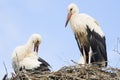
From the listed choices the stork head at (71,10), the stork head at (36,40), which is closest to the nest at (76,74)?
the stork head at (36,40)

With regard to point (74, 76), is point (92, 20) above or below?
above

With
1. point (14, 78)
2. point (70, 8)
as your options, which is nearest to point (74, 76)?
point (14, 78)

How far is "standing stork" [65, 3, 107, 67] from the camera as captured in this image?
11695 millimetres

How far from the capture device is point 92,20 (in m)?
12.0

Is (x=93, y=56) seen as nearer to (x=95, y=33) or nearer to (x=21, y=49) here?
(x=95, y=33)

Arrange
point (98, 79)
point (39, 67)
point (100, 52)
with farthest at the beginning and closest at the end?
point (100, 52), point (39, 67), point (98, 79)

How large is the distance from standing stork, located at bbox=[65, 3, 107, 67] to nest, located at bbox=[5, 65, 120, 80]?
7.12 feet

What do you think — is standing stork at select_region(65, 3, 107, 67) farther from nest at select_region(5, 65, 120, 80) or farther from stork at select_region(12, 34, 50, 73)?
nest at select_region(5, 65, 120, 80)

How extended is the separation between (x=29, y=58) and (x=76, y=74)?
2.30 m

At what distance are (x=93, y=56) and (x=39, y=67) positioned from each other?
4.61 feet

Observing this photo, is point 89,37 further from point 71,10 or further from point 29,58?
point 29,58

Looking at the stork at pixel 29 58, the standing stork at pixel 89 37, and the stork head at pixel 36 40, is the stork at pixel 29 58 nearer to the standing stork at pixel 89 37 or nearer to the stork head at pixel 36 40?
the stork head at pixel 36 40

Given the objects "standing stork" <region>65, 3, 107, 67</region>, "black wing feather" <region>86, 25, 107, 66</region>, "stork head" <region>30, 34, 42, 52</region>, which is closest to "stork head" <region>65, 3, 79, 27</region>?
"standing stork" <region>65, 3, 107, 67</region>

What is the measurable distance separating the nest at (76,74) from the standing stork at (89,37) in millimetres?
2169
